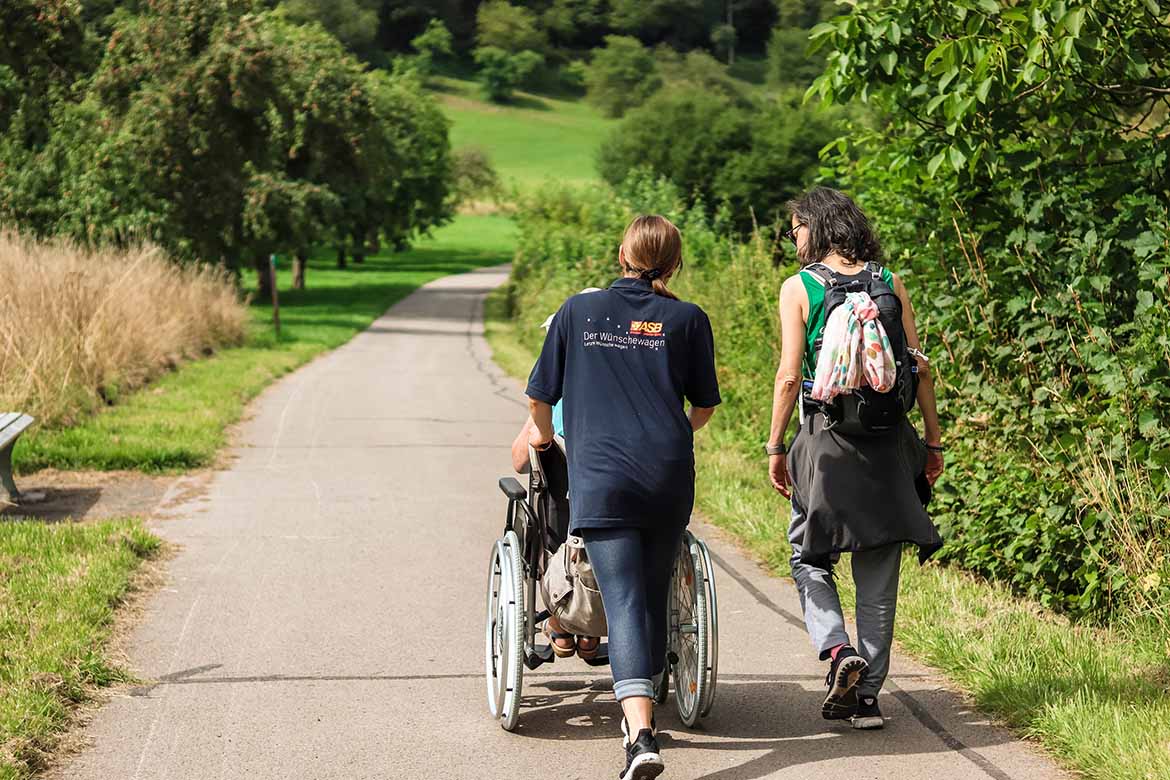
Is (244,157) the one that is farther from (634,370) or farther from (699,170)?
(699,170)

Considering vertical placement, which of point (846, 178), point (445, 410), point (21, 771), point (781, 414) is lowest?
point (445, 410)

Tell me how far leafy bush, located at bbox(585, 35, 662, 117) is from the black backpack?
462ft

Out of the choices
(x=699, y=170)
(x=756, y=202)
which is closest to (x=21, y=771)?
(x=756, y=202)

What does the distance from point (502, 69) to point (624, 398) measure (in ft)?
485

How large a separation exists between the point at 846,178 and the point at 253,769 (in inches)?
257

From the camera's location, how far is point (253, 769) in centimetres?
475

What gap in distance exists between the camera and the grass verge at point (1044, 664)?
4559 millimetres

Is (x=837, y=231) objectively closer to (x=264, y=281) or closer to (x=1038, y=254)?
(x=1038, y=254)

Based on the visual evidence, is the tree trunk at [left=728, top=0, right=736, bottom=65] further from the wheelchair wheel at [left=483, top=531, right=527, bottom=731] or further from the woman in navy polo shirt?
the woman in navy polo shirt

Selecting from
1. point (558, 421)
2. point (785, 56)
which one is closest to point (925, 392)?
point (558, 421)

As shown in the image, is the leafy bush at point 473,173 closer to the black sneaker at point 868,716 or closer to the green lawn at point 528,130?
the green lawn at point 528,130

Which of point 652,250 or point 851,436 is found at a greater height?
point 652,250

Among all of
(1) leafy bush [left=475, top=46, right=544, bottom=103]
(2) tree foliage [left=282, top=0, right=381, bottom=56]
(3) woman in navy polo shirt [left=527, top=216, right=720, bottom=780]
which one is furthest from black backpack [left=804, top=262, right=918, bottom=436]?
(1) leafy bush [left=475, top=46, right=544, bottom=103]

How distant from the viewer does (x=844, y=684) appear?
197 inches
